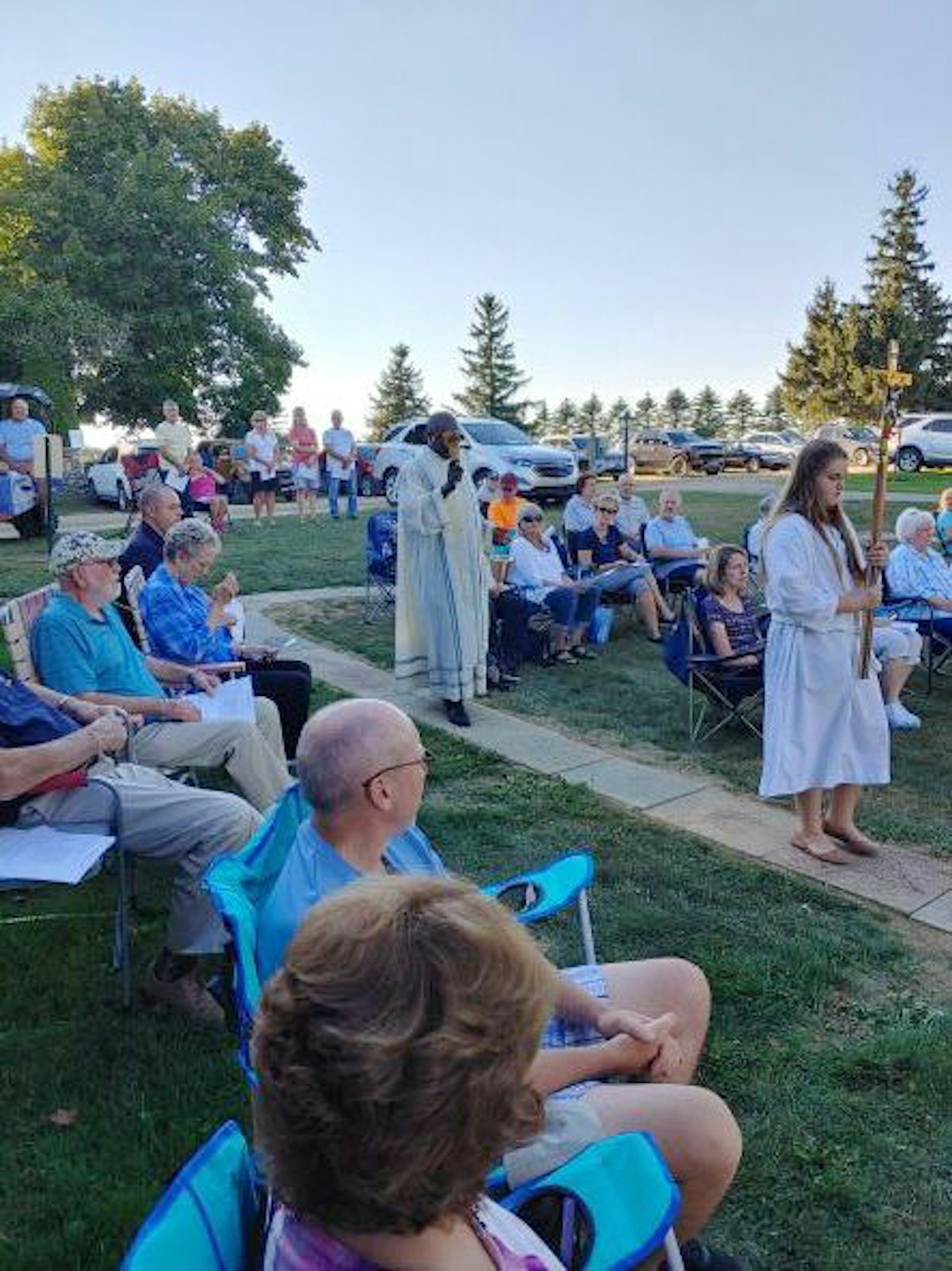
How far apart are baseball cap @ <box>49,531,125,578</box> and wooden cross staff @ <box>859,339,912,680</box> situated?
9.66 ft

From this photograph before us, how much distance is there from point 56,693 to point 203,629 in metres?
1.26

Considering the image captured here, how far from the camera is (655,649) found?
8477 millimetres

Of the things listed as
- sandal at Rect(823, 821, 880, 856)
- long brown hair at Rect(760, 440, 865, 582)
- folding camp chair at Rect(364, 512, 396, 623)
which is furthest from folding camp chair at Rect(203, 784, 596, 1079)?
folding camp chair at Rect(364, 512, 396, 623)

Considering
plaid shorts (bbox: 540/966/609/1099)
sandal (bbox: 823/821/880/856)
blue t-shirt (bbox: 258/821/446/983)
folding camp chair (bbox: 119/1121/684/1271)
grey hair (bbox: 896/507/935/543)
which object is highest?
grey hair (bbox: 896/507/935/543)

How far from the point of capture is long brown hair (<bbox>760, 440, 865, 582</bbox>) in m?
3.97

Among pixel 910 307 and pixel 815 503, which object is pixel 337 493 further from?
pixel 910 307

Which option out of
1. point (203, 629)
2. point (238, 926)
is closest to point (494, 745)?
point (203, 629)

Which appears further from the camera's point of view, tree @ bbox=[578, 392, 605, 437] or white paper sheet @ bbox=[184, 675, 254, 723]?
tree @ bbox=[578, 392, 605, 437]

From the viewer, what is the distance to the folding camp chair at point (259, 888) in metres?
1.91

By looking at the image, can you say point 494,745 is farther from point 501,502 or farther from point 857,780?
point 501,502

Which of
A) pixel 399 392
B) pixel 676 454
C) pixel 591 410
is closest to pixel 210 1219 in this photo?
pixel 676 454

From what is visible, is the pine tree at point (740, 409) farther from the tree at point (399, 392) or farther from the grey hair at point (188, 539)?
the grey hair at point (188, 539)

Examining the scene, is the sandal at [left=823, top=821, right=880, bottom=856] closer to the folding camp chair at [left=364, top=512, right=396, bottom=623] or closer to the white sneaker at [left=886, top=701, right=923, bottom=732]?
the white sneaker at [left=886, top=701, right=923, bottom=732]

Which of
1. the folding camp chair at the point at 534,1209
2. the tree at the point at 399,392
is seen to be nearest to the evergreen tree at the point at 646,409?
the tree at the point at 399,392
